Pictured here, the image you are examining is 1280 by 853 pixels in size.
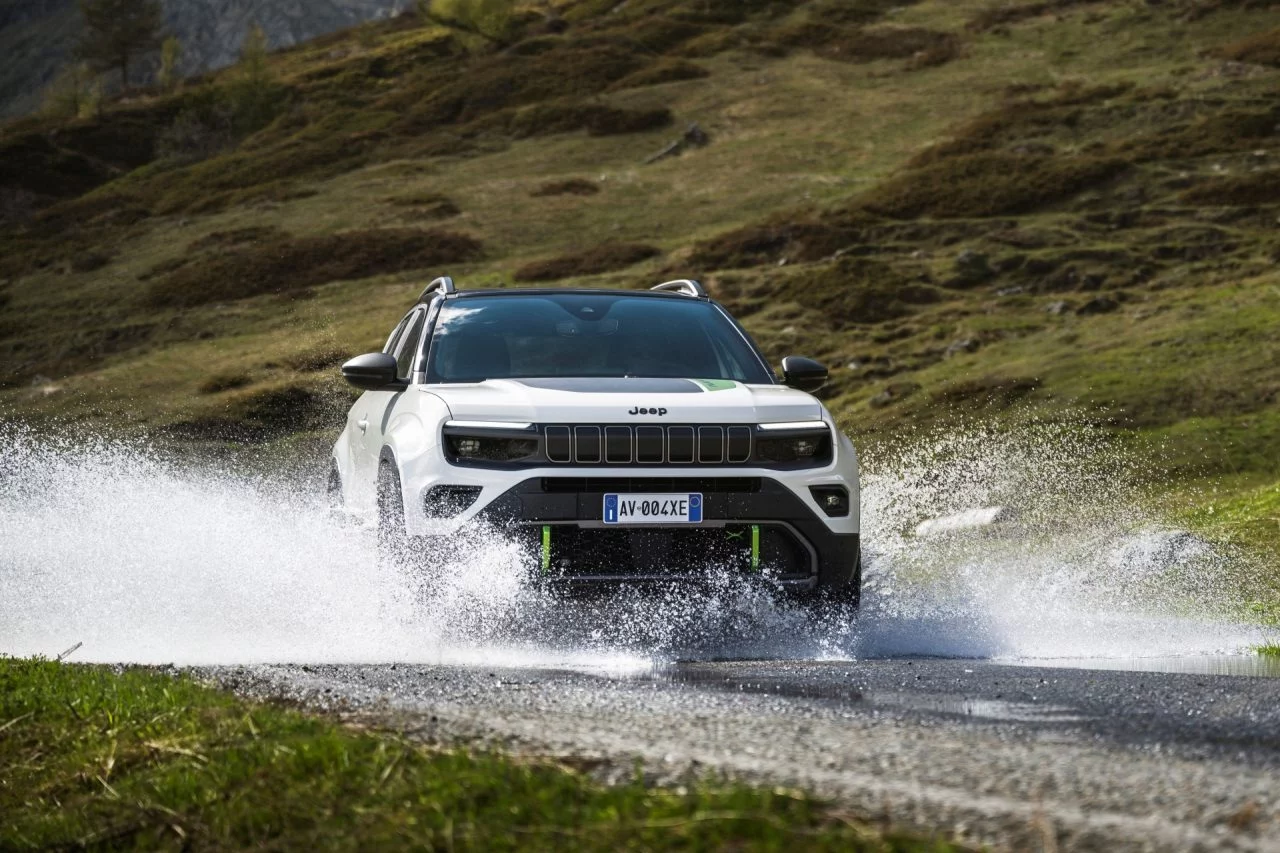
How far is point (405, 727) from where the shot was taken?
16.0 ft

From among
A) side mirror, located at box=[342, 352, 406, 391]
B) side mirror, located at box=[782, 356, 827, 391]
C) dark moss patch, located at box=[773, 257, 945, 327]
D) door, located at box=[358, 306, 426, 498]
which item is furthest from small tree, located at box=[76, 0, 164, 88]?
side mirror, located at box=[782, 356, 827, 391]

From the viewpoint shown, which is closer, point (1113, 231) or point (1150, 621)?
point (1150, 621)

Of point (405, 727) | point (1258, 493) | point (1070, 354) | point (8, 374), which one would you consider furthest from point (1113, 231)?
point (405, 727)

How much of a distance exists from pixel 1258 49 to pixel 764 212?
15245mm

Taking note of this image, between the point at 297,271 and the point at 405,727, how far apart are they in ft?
117

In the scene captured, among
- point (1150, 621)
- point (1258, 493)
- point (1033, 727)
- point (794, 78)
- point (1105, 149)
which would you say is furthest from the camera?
point (794, 78)

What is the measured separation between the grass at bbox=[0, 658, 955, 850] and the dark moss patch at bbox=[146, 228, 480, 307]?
3339cm

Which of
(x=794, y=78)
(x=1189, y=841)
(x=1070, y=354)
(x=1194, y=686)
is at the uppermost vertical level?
(x=1189, y=841)

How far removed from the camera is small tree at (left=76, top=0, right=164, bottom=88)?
89250 millimetres

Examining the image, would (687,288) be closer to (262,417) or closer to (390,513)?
(390,513)

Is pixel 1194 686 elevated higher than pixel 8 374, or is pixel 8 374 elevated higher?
pixel 1194 686

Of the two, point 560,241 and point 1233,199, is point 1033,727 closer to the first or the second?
point 1233,199

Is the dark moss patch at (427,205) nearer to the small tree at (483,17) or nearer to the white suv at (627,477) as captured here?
the small tree at (483,17)

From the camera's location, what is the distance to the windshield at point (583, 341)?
29.0 ft
